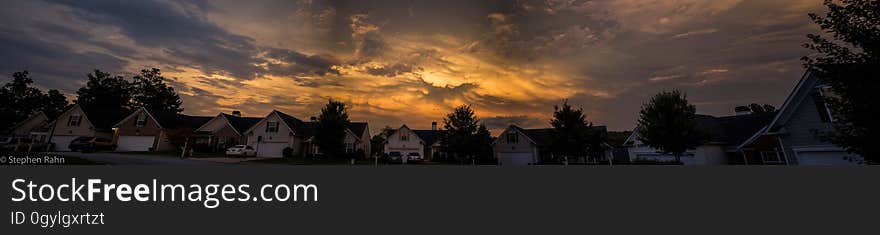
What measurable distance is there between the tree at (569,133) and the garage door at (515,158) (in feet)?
35.0

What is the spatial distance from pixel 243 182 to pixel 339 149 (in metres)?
36.6

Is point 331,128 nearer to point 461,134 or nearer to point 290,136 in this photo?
point 290,136

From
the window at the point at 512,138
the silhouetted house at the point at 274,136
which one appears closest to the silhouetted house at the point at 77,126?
the silhouetted house at the point at 274,136

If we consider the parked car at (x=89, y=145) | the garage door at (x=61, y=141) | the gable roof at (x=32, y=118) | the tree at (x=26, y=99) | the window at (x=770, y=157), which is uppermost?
the tree at (x=26, y=99)

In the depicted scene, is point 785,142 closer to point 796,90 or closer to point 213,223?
point 796,90

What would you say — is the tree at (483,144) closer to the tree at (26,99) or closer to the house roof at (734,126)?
the house roof at (734,126)

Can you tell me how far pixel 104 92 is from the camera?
61250 millimetres

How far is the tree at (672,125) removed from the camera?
22391mm

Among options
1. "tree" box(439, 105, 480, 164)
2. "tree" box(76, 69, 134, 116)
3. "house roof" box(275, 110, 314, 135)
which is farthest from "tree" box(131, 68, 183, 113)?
"tree" box(439, 105, 480, 164)

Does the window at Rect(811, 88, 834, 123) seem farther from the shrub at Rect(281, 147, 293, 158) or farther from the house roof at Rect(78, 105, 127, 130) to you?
the house roof at Rect(78, 105, 127, 130)

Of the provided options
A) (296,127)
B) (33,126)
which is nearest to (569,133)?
(296,127)

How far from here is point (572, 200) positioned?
358 cm

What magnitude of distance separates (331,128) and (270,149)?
10.2 metres

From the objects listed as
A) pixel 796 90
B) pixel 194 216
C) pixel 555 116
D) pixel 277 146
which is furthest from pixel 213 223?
pixel 277 146
